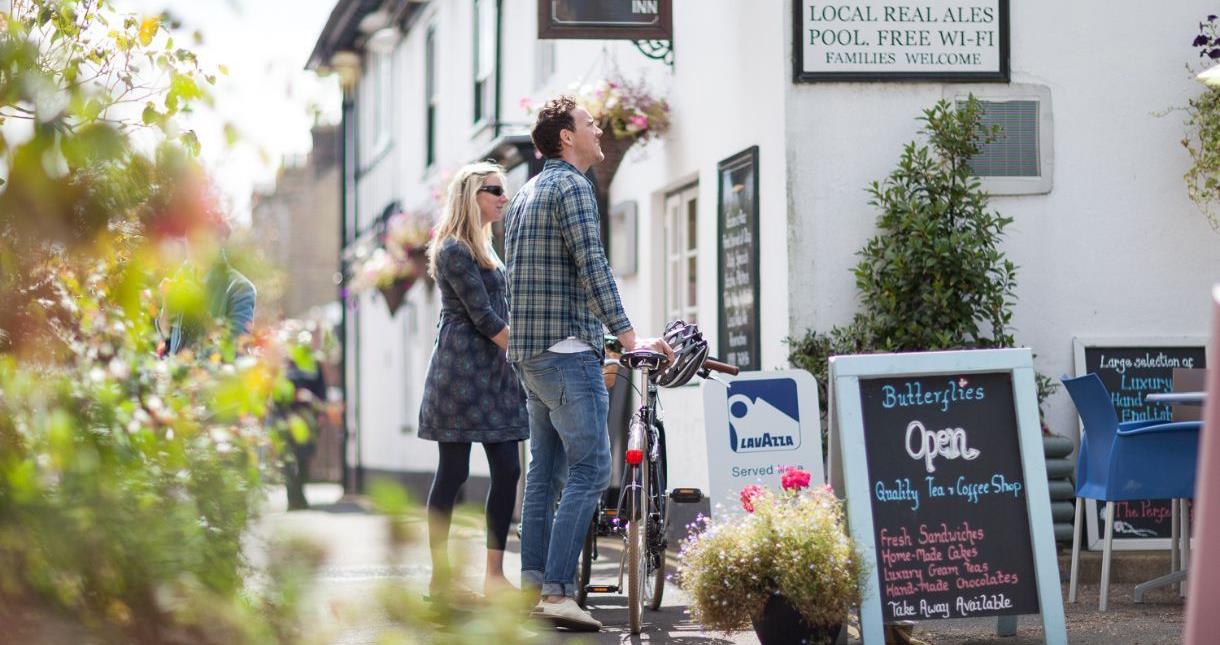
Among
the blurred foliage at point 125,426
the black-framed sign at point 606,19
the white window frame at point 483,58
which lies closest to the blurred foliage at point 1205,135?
the black-framed sign at point 606,19

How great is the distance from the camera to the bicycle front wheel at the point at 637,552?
19.2ft

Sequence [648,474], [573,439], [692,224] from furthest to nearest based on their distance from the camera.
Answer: [692,224] < [648,474] < [573,439]

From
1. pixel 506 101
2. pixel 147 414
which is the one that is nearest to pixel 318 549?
pixel 147 414

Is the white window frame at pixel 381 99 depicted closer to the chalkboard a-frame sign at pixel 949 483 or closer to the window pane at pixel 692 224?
the window pane at pixel 692 224

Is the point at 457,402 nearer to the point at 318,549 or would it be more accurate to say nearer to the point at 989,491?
the point at 989,491

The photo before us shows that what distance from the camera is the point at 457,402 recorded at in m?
6.53

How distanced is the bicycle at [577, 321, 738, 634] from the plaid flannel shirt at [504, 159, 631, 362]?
0.84 feet

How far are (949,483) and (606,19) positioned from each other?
172 inches

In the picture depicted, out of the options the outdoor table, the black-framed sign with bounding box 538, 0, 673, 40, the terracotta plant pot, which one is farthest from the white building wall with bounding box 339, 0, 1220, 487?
the terracotta plant pot

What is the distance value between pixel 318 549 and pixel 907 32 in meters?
6.52

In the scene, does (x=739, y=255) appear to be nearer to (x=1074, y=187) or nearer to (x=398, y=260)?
(x=1074, y=187)

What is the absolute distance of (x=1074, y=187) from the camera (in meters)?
8.02

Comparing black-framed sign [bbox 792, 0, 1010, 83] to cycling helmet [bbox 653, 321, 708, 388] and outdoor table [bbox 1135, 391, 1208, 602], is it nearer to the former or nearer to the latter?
outdoor table [bbox 1135, 391, 1208, 602]

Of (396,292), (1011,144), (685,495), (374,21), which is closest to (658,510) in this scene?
(685,495)
